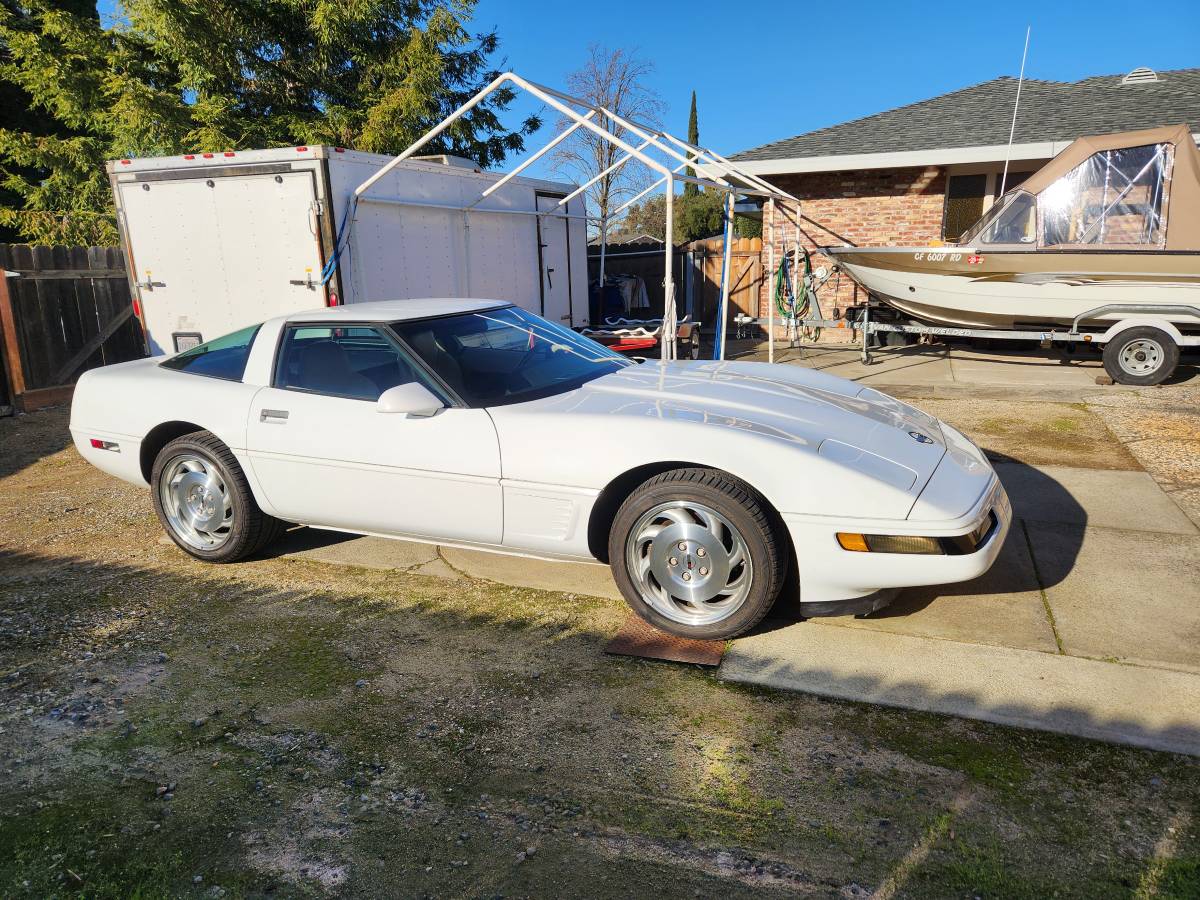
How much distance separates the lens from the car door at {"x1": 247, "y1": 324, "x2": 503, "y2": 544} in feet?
12.8

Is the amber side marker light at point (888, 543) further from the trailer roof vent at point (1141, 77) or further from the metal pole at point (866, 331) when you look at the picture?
the trailer roof vent at point (1141, 77)

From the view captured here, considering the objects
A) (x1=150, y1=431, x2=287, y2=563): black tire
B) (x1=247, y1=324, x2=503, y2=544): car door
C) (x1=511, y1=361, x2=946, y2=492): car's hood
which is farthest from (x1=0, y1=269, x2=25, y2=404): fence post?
(x1=511, y1=361, x2=946, y2=492): car's hood

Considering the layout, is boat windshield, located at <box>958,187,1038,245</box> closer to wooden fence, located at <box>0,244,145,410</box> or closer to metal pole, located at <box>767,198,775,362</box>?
metal pole, located at <box>767,198,775,362</box>

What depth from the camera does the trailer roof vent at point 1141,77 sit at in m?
14.6

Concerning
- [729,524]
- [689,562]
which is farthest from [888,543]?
[689,562]

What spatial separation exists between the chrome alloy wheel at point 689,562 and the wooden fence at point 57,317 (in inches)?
357

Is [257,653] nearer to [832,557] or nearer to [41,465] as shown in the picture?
[832,557]

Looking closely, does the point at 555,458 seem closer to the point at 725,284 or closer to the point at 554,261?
the point at 725,284

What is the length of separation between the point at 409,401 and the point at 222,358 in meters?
1.64

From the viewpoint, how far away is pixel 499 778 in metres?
2.72

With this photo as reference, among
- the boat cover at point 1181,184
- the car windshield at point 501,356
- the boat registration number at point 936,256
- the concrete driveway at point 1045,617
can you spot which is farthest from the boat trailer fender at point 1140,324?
the car windshield at point 501,356

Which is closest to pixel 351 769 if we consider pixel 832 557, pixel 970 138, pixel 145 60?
pixel 832 557

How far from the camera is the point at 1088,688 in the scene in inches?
123

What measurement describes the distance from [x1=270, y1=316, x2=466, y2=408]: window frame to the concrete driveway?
101 centimetres
